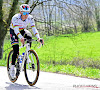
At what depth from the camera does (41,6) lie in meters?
14.3

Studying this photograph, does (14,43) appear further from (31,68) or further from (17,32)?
(31,68)

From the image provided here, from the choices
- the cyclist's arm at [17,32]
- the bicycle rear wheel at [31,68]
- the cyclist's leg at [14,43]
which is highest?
the cyclist's arm at [17,32]

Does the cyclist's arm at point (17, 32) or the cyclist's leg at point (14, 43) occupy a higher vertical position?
the cyclist's arm at point (17, 32)

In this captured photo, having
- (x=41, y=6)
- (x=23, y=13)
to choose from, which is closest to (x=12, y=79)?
(x=23, y=13)

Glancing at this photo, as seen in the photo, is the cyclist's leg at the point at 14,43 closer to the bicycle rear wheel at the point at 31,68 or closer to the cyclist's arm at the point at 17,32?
the cyclist's arm at the point at 17,32

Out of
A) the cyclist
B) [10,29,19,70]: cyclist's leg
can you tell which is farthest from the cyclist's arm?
[10,29,19,70]: cyclist's leg

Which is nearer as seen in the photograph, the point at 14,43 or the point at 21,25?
the point at 21,25

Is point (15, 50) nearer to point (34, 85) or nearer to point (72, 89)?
point (34, 85)

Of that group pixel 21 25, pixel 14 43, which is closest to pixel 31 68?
pixel 14 43

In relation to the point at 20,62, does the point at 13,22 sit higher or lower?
higher

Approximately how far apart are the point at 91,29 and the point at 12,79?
7.04 metres

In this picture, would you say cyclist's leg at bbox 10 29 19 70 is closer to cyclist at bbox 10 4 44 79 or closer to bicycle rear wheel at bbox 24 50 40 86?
cyclist at bbox 10 4 44 79

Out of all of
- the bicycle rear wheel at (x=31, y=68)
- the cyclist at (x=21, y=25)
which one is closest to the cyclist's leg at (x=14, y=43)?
the cyclist at (x=21, y=25)

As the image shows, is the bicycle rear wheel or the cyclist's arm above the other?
the cyclist's arm
